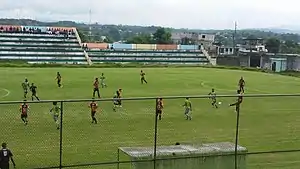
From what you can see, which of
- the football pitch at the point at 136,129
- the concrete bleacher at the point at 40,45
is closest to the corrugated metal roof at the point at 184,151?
the football pitch at the point at 136,129

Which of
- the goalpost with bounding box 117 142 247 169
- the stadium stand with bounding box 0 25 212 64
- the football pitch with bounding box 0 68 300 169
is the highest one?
the stadium stand with bounding box 0 25 212 64

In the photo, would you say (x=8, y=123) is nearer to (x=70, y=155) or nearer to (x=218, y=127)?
(x=70, y=155)

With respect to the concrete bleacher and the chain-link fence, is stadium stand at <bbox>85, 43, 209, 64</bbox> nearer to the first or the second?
the concrete bleacher

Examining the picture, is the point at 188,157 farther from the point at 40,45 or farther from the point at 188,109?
the point at 40,45

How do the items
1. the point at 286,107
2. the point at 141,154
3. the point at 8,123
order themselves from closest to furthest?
the point at 141,154 < the point at 8,123 < the point at 286,107

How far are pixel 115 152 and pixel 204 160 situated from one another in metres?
5.74

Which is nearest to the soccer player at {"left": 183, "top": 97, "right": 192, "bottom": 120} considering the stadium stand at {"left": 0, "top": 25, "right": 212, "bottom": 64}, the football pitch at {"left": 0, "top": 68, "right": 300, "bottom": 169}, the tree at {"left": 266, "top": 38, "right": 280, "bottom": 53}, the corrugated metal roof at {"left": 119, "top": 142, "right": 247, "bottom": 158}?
the football pitch at {"left": 0, "top": 68, "right": 300, "bottom": 169}

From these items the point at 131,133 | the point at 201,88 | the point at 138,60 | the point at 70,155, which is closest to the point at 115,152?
the point at 70,155

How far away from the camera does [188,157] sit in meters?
15.4

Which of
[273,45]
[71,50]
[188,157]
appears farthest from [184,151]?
[273,45]

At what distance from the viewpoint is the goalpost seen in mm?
14875

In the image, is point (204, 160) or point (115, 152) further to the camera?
point (115, 152)

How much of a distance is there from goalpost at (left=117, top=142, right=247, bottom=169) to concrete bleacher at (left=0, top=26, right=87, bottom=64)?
275 ft

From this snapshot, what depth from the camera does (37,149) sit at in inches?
799
